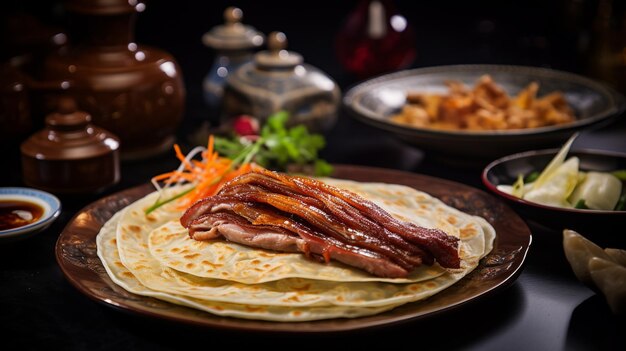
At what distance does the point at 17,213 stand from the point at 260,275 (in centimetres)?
92

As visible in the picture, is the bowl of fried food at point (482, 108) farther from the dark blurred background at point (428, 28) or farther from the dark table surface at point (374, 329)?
the dark blurred background at point (428, 28)

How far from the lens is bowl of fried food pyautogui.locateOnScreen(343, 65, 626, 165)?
3.03 meters

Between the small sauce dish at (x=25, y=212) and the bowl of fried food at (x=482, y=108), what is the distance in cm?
127

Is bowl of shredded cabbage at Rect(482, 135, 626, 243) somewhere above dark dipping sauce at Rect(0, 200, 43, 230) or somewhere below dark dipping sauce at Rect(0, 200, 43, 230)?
above

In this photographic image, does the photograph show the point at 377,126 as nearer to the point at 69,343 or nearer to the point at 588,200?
the point at 588,200

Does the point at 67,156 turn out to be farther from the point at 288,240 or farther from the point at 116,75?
the point at 288,240

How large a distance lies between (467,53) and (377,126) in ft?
7.08

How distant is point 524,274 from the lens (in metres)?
2.28

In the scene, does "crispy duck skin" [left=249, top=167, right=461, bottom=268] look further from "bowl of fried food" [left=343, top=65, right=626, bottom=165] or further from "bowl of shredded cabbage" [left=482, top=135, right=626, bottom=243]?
"bowl of fried food" [left=343, top=65, right=626, bottom=165]

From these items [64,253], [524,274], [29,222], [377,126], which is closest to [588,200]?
[524,274]

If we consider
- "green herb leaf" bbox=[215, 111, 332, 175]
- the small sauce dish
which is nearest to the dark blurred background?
"green herb leaf" bbox=[215, 111, 332, 175]

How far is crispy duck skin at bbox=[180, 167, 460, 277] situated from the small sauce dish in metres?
0.42

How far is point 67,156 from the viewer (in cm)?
276

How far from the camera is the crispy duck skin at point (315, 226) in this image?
6.65 feet
